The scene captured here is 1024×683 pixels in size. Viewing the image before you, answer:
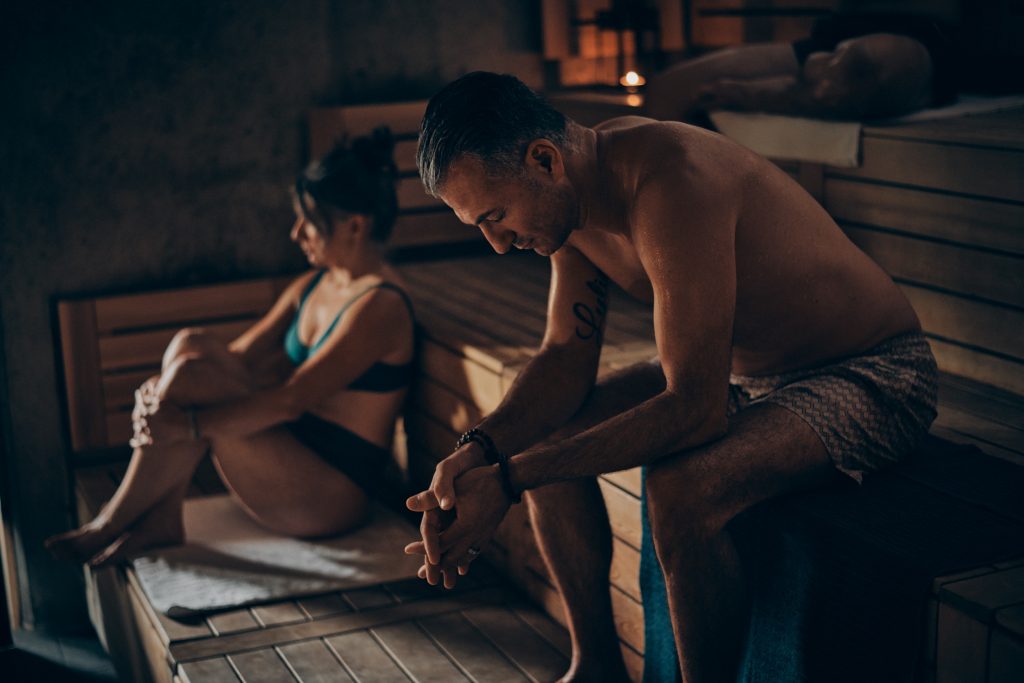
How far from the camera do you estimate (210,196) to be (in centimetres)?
481

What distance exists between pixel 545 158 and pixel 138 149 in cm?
278

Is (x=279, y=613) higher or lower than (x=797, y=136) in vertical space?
lower

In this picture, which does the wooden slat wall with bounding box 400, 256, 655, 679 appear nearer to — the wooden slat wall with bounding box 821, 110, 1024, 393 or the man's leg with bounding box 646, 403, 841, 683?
the man's leg with bounding box 646, 403, 841, 683

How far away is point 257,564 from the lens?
3.67 meters

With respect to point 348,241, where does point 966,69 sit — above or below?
above

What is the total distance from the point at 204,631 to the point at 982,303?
2.08 meters

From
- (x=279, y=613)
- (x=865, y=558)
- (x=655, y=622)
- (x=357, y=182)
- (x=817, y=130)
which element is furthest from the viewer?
(x=357, y=182)

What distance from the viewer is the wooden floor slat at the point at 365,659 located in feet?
9.84

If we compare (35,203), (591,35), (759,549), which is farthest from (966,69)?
(35,203)

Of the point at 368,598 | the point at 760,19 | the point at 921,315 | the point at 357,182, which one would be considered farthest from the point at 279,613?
the point at 760,19

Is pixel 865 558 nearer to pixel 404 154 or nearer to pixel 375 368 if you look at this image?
pixel 375 368

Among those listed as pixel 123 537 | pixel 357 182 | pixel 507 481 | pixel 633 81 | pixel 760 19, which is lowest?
pixel 123 537

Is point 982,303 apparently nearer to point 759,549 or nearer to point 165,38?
point 759,549

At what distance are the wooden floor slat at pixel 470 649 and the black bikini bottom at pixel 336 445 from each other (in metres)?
0.64
